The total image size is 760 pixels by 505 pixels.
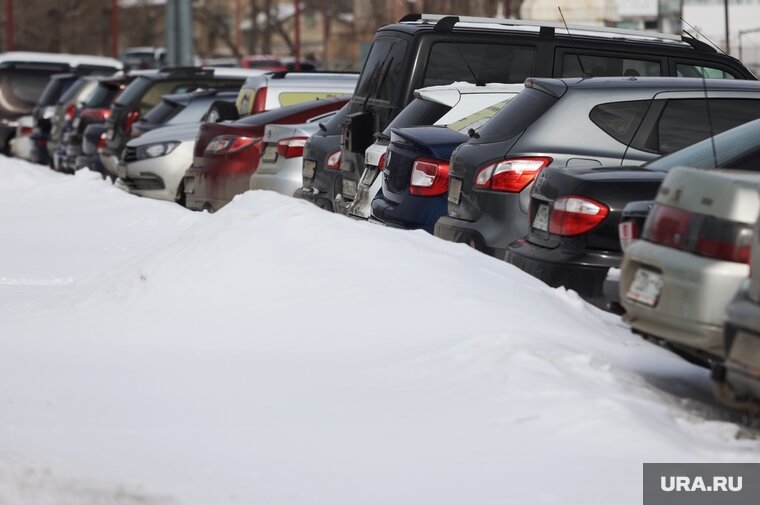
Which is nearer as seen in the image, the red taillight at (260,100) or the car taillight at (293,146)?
the car taillight at (293,146)

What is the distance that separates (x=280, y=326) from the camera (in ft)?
22.9

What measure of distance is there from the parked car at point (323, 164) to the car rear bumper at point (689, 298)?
19.2 ft

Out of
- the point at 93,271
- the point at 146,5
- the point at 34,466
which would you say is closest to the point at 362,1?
the point at 146,5

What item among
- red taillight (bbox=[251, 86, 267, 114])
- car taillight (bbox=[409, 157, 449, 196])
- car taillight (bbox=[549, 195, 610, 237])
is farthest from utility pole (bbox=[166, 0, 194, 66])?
car taillight (bbox=[549, 195, 610, 237])

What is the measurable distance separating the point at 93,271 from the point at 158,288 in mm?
3504

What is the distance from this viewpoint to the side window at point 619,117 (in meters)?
8.66

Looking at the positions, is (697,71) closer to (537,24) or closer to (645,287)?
(537,24)

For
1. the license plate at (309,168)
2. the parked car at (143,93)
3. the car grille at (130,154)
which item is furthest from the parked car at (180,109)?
the license plate at (309,168)

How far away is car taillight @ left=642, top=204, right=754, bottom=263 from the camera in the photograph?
222 inches

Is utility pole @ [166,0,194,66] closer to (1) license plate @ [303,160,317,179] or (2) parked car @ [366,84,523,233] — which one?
(1) license plate @ [303,160,317,179]

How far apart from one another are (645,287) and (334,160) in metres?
6.03

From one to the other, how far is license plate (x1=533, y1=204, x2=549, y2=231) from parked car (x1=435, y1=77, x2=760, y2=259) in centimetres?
46

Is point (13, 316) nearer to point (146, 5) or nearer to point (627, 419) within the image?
point (627, 419)

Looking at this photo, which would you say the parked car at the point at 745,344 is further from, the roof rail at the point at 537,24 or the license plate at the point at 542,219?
the roof rail at the point at 537,24
